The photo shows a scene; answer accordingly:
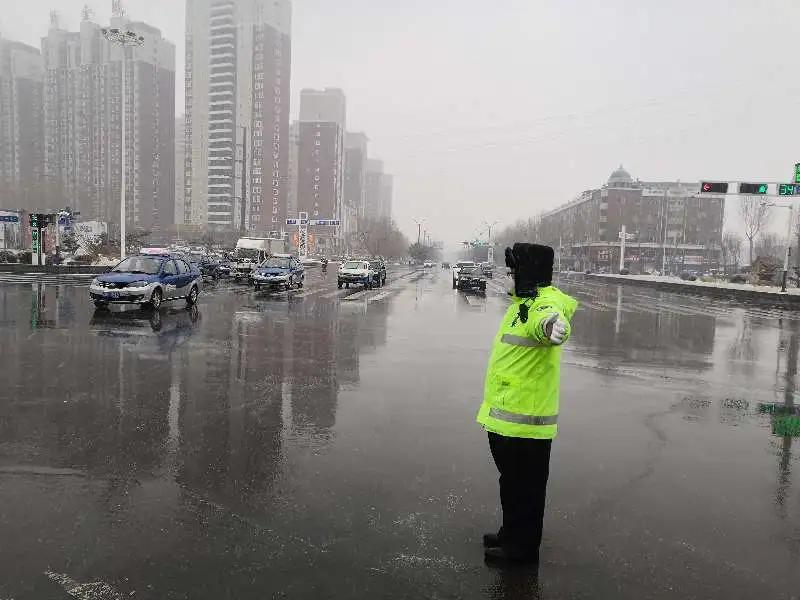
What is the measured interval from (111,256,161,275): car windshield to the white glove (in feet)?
51.7

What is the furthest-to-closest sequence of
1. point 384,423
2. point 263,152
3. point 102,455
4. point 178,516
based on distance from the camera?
point 263,152, point 384,423, point 102,455, point 178,516

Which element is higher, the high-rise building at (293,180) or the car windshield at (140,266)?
the high-rise building at (293,180)

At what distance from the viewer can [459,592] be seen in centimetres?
327

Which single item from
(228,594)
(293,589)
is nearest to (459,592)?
(293,589)

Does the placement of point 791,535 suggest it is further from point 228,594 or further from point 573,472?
point 228,594

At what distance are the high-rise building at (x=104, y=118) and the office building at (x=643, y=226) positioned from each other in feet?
256

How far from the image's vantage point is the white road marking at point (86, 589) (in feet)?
10.1

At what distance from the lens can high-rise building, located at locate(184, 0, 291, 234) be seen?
123688mm

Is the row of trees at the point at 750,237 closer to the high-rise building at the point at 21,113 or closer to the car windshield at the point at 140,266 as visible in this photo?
the car windshield at the point at 140,266

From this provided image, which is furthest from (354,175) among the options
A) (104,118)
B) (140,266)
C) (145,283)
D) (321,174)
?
(145,283)

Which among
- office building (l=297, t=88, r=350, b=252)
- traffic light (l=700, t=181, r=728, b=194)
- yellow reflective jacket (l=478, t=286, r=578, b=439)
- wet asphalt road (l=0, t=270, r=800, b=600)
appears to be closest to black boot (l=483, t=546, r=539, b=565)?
wet asphalt road (l=0, t=270, r=800, b=600)

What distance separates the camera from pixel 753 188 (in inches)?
1165

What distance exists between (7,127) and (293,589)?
112m

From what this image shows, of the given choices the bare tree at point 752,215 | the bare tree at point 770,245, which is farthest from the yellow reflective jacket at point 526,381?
the bare tree at point 770,245
